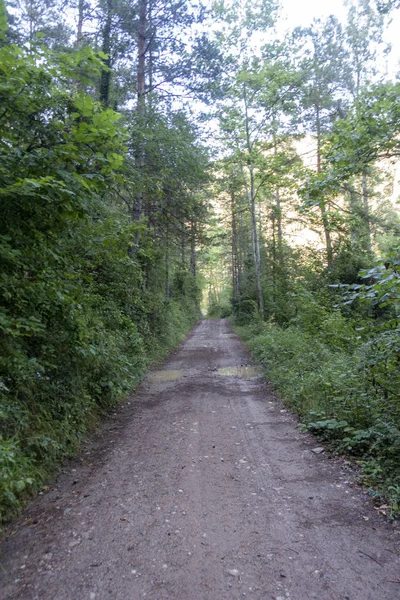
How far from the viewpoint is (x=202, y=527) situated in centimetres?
306

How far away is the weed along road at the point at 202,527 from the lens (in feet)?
7.93

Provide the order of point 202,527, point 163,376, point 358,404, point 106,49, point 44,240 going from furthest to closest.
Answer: point 106,49 < point 163,376 < point 358,404 < point 44,240 < point 202,527

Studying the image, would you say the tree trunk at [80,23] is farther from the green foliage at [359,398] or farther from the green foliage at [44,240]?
the green foliage at [359,398]

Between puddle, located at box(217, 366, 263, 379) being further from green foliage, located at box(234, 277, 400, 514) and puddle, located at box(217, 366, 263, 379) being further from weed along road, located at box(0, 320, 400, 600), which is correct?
weed along road, located at box(0, 320, 400, 600)

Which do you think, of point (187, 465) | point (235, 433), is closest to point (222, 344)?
point (235, 433)

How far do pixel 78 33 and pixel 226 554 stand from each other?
16125 mm

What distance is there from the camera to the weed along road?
2418mm

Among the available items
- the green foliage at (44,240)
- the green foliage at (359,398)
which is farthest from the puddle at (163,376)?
the green foliage at (44,240)

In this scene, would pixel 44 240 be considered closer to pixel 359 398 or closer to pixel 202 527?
pixel 202 527

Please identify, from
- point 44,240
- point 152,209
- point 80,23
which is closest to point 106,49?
point 80,23

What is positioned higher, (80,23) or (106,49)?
(80,23)

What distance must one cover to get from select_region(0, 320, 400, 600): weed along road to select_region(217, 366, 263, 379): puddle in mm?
4001

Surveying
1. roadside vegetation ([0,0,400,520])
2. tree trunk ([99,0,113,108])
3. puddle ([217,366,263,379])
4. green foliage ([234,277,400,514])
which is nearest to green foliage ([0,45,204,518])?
roadside vegetation ([0,0,400,520])

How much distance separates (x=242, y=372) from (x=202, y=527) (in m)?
6.88
